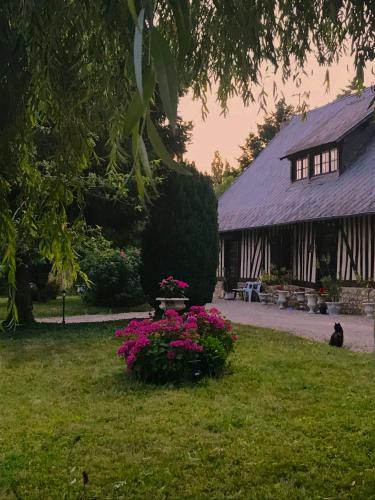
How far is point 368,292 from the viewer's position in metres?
14.5

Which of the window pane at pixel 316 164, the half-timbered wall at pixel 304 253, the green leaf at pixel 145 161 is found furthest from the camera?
the window pane at pixel 316 164

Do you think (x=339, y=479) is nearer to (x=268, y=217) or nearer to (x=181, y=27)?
(x=181, y=27)

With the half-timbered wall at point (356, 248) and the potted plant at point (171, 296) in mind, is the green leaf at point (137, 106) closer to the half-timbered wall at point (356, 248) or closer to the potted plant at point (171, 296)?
the potted plant at point (171, 296)

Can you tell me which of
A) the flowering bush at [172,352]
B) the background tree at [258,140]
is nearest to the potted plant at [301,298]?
the flowering bush at [172,352]

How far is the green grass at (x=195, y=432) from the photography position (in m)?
3.77

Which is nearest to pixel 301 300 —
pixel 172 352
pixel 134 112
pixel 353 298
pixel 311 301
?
pixel 311 301

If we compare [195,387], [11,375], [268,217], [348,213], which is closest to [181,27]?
[195,387]

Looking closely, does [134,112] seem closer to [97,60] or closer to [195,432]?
[97,60]

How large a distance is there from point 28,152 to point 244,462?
9.19 ft

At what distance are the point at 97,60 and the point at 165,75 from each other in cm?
194

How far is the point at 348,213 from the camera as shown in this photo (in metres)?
14.6

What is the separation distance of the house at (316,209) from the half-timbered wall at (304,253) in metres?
0.03

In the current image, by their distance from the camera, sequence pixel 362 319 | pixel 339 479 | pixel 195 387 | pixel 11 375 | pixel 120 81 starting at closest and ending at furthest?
pixel 120 81 < pixel 339 479 < pixel 195 387 < pixel 11 375 < pixel 362 319

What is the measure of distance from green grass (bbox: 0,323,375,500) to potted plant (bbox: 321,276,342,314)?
7.19 m
